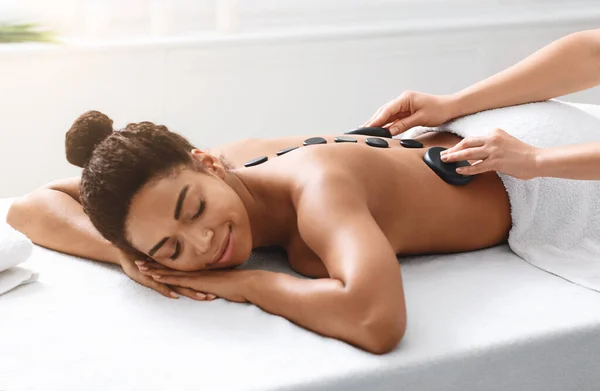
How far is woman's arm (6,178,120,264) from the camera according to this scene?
1.51m

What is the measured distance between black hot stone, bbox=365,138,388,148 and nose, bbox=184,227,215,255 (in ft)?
1.38

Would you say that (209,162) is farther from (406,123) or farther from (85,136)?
(406,123)

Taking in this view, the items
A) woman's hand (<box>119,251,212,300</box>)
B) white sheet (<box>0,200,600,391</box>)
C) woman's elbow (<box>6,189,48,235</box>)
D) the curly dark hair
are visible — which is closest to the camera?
white sheet (<box>0,200,600,391</box>)

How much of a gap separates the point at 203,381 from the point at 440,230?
0.59 meters

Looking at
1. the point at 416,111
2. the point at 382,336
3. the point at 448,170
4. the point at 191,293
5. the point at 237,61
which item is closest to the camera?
the point at 382,336

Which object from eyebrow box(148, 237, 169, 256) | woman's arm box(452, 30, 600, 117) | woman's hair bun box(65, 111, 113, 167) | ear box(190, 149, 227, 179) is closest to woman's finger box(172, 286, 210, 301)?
eyebrow box(148, 237, 169, 256)

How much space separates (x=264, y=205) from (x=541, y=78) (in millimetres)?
681

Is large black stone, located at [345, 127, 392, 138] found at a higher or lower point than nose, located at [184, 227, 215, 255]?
higher

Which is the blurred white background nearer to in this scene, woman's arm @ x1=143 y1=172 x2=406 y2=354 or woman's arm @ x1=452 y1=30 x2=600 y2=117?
woman's arm @ x1=452 y1=30 x2=600 y2=117

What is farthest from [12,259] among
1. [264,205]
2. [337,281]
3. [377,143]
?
[377,143]

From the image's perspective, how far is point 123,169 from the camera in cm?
126

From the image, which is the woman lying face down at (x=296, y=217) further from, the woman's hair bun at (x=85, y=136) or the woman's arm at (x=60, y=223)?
the woman's arm at (x=60, y=223)

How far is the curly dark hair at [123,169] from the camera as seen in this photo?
4.14 feet

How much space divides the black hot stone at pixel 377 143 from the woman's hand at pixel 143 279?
0.46 meters
